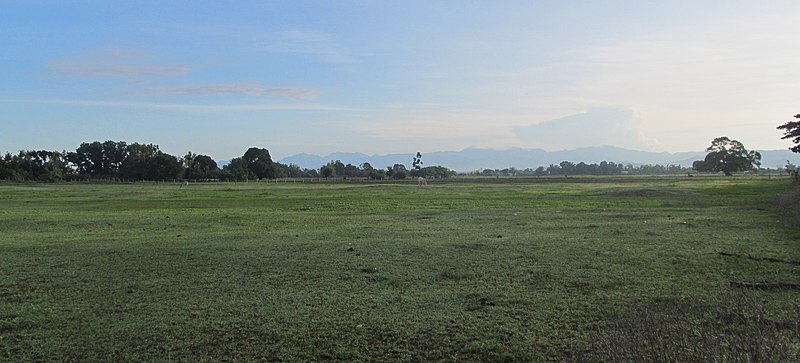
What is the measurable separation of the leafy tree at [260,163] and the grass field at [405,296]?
359 feet

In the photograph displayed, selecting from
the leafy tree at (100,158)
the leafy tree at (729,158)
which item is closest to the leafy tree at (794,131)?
the leafy tree at (729,158)

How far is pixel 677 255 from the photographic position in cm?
1040

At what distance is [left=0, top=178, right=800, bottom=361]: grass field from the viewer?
201 inches

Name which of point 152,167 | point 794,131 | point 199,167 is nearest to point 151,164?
point 152,167

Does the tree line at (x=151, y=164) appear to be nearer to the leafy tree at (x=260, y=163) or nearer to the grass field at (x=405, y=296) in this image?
the leafy tree at (x=260, y=163)

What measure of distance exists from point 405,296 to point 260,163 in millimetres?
119415

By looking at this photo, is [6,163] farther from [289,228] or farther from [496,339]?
[496,339]

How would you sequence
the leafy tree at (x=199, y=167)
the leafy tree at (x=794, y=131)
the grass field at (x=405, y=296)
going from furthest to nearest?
1. the leafy tree at (x=199, y=167)
2. the leafy tree at (x=794, y=131)
3. the grass field at (x=405, y=296)

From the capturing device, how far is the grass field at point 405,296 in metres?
5.11

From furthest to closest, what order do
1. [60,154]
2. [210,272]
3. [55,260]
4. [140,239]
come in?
1. [60,154]
2. [140,239]
3. [55,260]
4. [210,272]

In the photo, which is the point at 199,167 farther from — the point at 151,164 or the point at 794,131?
the point at 794,131

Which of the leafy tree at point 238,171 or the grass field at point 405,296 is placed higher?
the leafy tree at point 238,171

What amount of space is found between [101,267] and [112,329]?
169 inches

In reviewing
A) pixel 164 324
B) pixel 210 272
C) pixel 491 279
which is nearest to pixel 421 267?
pixel 491 279
